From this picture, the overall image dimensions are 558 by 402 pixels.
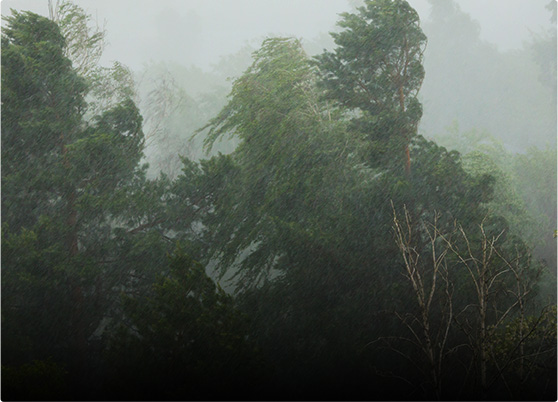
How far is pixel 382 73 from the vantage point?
10.8 metres

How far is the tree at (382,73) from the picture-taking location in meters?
10.5

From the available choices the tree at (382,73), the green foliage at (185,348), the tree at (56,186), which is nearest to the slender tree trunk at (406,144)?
the tree at (382,73)

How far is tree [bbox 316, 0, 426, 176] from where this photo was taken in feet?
34.4

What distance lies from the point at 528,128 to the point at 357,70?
42.2m

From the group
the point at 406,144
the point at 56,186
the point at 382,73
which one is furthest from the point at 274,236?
the point at 56,186

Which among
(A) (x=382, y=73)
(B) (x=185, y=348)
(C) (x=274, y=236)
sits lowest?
(B) (x=185, y=348)

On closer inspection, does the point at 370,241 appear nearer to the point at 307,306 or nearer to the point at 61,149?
the point at 307,306

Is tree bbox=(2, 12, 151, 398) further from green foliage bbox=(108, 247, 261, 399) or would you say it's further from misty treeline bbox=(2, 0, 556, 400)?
green foliage bbox=(108, 247, 261, 399)

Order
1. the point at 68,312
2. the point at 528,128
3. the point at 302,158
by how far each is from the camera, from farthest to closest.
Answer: the point at 528,128 → the point at 302,158 → the point at 68,312

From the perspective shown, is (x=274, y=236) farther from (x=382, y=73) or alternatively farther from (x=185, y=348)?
(x=382, y=73)

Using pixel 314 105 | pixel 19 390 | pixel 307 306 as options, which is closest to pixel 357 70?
pixel 314 105

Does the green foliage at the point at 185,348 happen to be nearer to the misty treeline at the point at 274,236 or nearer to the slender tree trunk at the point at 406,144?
the misty treeline at the point at 274,236

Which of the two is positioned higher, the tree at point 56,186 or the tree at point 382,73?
the tree at point 382,73

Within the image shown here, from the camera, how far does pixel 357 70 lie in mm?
10844
